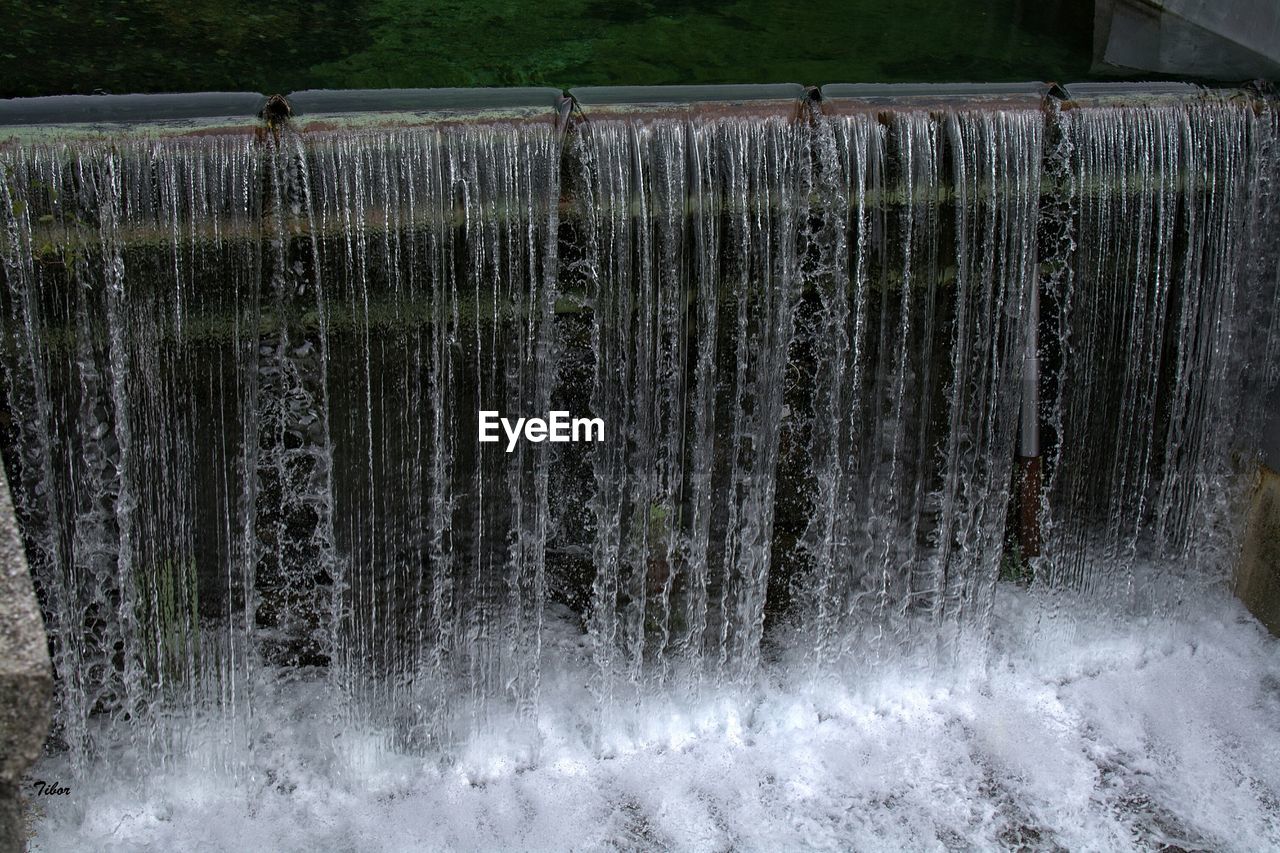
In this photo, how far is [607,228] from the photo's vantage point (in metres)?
4.23

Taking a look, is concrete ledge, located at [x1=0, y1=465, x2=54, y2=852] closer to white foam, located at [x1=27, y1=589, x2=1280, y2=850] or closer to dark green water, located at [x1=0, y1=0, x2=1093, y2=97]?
white foam, located at [x1=27, y1=589, x2=1280, y2=850]

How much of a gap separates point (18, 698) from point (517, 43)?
209 inches

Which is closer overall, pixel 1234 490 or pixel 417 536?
pixel 417 536

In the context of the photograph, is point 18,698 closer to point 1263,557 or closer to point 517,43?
point 1263,557

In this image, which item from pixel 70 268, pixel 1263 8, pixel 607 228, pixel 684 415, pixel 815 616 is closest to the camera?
pixel 70 268

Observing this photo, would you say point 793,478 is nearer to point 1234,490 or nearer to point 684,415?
point 684,415

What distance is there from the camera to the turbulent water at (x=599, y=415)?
13.2ft

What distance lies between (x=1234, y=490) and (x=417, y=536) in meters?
3.27

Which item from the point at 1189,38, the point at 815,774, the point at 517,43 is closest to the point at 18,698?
the point at 815,774

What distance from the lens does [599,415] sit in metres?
4.49

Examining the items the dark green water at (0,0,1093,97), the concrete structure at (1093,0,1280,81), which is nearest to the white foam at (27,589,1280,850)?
the dark green water at (0,0,1093,97)

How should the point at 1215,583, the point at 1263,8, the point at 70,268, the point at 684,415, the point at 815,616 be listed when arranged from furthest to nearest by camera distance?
1. the point at 1263,8
2. the point at 1215,583
3. the point at 815,616
4. the point at 684,415
5. the point at 70,268

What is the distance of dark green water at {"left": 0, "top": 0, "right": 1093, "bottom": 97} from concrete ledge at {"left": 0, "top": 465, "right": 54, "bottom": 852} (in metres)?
3.89

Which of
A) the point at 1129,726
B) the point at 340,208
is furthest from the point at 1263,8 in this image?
the point at 340,208
